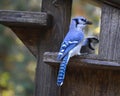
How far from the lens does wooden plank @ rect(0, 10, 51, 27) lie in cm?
435

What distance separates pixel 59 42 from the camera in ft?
14.9

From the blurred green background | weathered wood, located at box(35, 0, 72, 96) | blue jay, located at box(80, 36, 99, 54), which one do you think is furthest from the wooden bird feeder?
the blurred green background

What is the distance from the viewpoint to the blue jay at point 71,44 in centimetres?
403

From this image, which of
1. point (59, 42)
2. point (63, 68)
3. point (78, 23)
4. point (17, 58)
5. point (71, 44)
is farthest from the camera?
point (17, 58)

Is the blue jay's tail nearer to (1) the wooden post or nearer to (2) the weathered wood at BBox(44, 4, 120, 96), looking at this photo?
(2) the weathered wood at BBox(44, 4, 120, 96)

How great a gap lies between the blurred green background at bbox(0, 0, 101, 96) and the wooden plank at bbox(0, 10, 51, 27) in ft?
13.0

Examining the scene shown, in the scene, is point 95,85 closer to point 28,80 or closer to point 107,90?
point 107,90

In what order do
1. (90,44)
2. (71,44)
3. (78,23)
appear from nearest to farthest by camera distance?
(71,44) → (78,23) → (90,44)

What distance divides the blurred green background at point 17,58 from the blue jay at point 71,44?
13.2 ft

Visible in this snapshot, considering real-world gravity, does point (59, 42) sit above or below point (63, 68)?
above

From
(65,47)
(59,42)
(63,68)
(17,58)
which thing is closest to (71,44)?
(65,47)

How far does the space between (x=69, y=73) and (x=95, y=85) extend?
8.3 inches

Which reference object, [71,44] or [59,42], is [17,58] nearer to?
[59,42]

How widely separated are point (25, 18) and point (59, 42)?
1.12 ft
